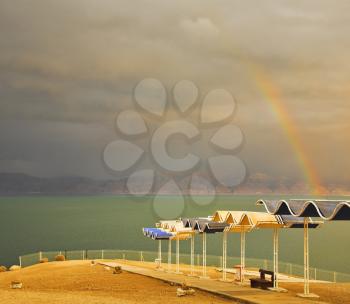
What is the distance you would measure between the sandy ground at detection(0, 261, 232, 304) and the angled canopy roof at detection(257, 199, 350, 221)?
4.04 meters

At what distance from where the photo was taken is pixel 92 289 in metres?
23.8

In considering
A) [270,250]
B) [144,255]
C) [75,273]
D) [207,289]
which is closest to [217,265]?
[144,255]

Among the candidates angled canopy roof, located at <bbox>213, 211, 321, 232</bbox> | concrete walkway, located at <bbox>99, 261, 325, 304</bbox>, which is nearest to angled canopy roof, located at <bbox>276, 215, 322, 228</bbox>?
angled canopy roof, located at <bbox>213, 211, 321, 232</bbox>

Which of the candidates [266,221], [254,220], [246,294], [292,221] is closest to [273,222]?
[266,221]

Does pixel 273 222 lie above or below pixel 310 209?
below

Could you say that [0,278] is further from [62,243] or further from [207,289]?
[62,243]

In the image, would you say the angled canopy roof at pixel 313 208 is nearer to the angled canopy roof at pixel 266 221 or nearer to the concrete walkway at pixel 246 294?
the angled canopy roof at pixel 266 221

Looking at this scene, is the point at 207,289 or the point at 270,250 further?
the point at 270,250

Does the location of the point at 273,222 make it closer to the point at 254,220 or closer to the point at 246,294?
the point at 254,220

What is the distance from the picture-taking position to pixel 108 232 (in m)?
148

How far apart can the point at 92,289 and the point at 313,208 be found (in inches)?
414

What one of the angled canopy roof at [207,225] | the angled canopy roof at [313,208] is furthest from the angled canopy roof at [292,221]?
the angled canopy roof at [207,225]

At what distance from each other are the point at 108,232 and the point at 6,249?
163 ft

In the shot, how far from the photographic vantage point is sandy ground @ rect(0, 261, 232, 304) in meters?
19.0
